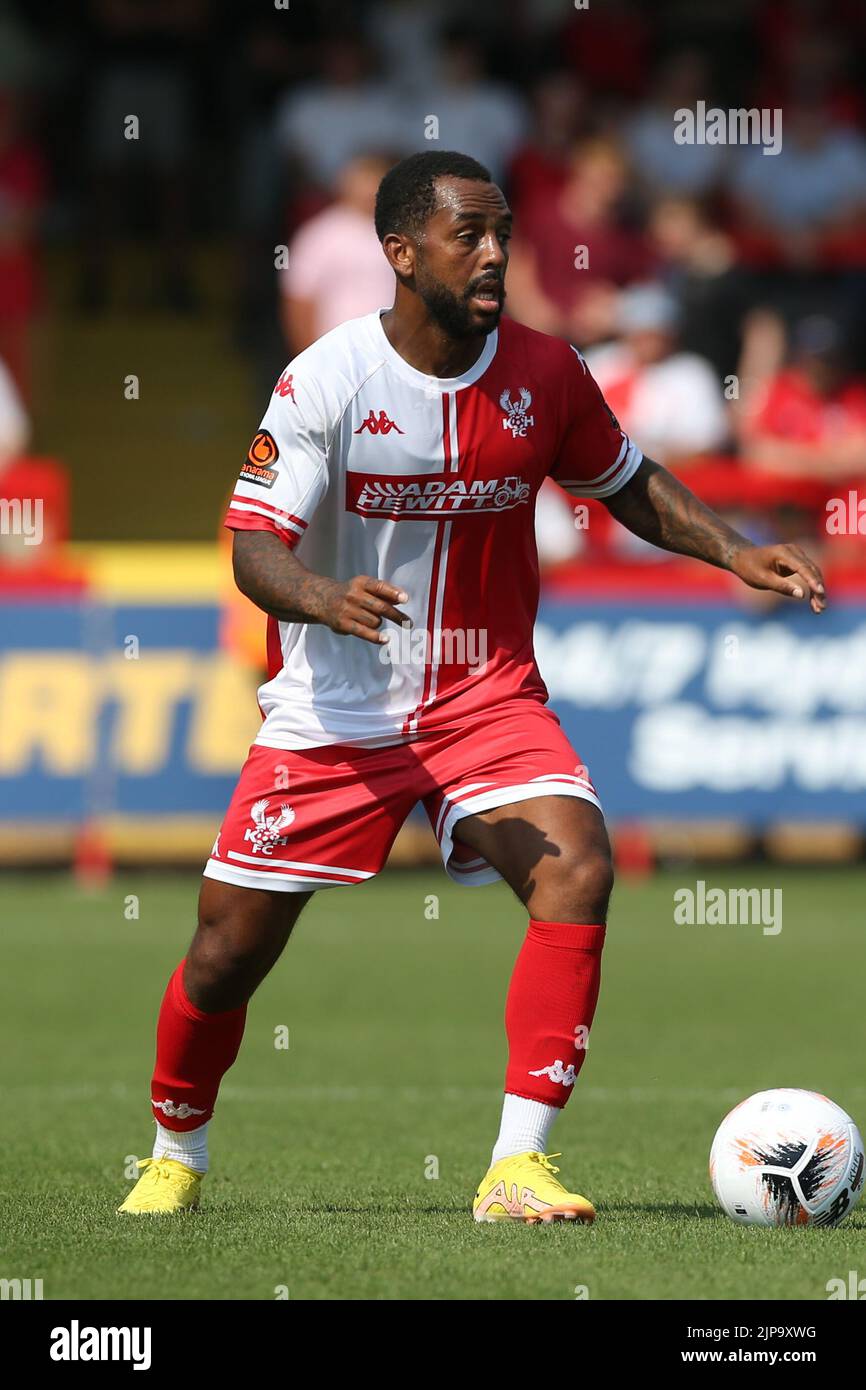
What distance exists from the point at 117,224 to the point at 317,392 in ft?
49.1

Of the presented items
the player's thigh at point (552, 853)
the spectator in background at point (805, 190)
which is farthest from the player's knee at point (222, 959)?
the spectator in background at point (805, 190)

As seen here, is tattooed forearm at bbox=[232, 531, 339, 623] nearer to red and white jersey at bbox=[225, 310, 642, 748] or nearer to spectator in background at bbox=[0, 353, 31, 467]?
red and white jersey at bbox=[225, 310, 642, 748]

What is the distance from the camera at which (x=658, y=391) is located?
49.0ft

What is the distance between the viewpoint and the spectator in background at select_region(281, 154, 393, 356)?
1518 centimetres

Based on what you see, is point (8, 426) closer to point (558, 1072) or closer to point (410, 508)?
point (410, 508)

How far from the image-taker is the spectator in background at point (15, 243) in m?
17.8

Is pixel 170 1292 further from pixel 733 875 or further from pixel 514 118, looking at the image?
pixel 514 118

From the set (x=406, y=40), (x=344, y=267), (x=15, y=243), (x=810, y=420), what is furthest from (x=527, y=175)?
(x=15, y=243)

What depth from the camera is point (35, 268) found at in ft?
64.7

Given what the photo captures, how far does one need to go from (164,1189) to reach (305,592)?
5.22 ft

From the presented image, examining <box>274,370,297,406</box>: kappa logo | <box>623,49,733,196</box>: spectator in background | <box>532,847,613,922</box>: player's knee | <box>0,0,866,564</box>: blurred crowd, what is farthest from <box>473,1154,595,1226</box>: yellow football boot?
<box>623,49,733,196</box>: spectator in background

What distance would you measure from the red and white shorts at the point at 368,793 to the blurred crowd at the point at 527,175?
8.82m

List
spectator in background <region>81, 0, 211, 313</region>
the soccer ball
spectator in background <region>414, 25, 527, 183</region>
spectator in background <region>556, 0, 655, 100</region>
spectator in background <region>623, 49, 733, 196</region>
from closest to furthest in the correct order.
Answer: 1. the soccer ball
2. spectator in background <region>414, 25, 527, 183</region>
3. spectator in background <region>623, 49, 733, 196</region>
4. spectator in background <region>81, 0, 211, 313</region>
5. spectator in background <region>556, 0, 655, 100</region>
